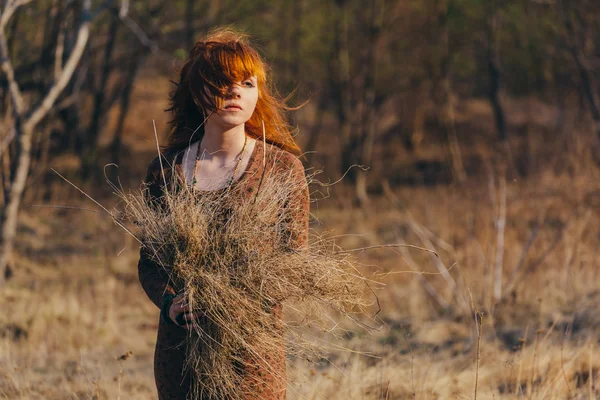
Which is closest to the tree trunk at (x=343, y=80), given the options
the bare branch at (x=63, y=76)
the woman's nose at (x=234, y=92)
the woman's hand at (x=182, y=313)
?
the bare branch at (x=63, y=76)

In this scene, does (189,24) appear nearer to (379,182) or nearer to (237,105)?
(379,182)

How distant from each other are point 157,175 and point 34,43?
821 centimetres

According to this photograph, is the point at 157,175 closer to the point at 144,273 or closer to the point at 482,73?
the point at 144,273

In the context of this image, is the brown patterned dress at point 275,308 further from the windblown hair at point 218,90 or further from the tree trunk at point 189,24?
the tree trunk at point 189,24

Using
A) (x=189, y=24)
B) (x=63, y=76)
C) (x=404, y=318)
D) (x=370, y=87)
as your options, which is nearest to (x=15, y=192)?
(x=63, y=76)

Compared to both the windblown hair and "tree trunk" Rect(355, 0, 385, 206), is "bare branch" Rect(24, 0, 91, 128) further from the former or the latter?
"tree trunk" Rect(355, 0, 385, 206)

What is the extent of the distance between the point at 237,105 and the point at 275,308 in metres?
0.62

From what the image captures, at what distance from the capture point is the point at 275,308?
227 cm

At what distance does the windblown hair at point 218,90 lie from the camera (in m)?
2.32

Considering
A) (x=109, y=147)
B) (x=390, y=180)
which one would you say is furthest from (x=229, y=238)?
(x=390, y=180)

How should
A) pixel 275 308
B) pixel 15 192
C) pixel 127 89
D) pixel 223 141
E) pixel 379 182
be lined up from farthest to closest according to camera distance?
pixel 379 182, pixel 127 89, pixel 15 192, pixel 223 141, pixel 275 308

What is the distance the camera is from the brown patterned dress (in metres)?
2.29

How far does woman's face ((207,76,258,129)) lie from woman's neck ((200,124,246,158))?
0.03 metres

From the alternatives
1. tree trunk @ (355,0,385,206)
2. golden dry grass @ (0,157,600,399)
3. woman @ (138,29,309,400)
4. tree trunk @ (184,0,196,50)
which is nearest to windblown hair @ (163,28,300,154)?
woman @ (138,29,309,400)
